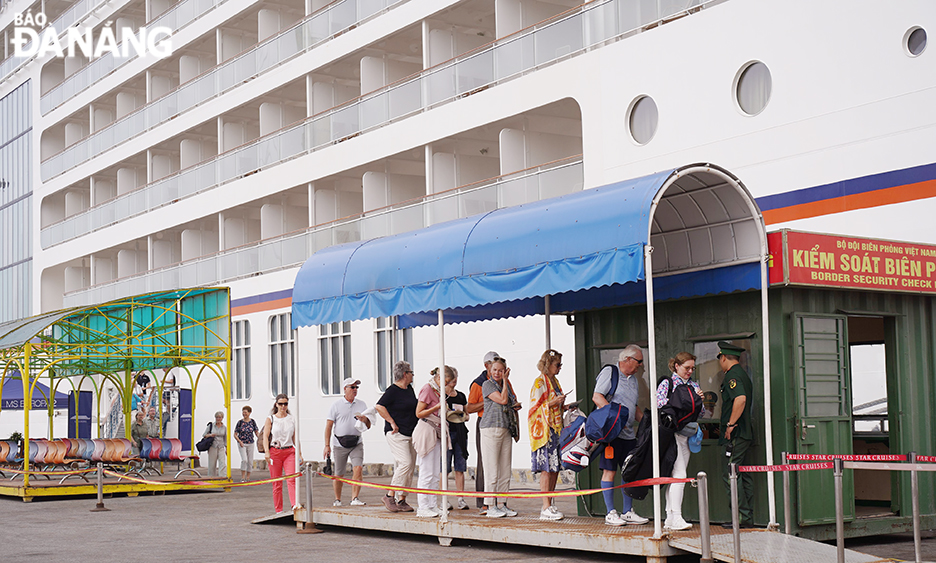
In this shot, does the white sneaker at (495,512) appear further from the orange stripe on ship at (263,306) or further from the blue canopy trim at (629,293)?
the orange stripe on ship at (263,306)

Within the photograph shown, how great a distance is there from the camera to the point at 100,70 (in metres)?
45.2

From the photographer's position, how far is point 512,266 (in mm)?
11328

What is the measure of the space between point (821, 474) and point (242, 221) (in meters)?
29.0

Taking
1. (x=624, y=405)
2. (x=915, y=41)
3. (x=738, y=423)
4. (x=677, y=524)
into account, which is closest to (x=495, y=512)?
(x=624, y=405)

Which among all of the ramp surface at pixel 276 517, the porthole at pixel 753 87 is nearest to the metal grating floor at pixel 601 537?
the ramp surface at pixel 276 517

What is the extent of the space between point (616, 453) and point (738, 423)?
4.00 ft

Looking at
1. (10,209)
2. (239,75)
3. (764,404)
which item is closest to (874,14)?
(764,404)

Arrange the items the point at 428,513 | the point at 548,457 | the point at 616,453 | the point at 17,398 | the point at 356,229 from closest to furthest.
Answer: the point at 616,453 < the point at 548,457 < the point at 428,513 < the point at 356,229 < the point at 17,398

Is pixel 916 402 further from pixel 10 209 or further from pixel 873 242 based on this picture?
pixel 10 209

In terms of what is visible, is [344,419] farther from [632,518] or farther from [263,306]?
[263,306]

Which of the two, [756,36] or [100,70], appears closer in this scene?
[756,36]

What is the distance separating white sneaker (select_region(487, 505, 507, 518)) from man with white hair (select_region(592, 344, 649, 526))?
167cm

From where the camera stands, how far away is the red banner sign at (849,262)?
10656 millimetres
